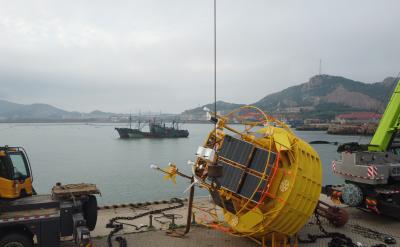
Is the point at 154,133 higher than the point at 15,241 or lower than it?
lower

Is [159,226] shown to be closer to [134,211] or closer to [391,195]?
[134,211]

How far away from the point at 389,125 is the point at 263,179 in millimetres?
7072

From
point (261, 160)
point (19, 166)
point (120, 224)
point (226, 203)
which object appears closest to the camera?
point (261, 160)

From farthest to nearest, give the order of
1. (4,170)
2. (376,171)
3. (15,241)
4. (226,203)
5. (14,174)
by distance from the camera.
Result: (376,171)
(226,203)
(14,174)
(4,170)
(15,241)

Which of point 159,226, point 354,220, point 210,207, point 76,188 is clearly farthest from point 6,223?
point 354,220

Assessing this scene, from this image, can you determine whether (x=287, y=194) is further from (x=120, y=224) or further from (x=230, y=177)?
(x=120, y=224)

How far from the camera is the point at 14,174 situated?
28.6ft

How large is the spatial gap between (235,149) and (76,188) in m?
4.66

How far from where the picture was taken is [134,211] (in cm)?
1255

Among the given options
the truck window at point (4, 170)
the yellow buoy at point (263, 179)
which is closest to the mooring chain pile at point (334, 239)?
the yellow buoy at point (263, 179)

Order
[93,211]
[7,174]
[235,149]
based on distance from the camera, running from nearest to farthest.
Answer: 1. [7,174]
2. [235,149]
3. [93,211]

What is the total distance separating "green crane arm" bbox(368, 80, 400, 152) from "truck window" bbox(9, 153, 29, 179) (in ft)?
38.3

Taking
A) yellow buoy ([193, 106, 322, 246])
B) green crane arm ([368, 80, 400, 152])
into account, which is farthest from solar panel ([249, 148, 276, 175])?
green crane arm ([368, 80, 400, 152])

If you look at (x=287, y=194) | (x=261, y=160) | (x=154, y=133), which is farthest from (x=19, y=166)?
(x=154, y=133)
